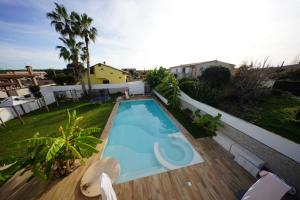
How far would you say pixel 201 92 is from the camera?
910 centimetres

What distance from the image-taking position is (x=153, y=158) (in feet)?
19.1

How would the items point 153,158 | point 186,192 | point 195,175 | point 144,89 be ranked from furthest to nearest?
point 144,89 → point 153,158 → point 195,175 → point 186,192

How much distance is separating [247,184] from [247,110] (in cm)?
449

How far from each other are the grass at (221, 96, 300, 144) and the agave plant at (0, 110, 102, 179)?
7431mm

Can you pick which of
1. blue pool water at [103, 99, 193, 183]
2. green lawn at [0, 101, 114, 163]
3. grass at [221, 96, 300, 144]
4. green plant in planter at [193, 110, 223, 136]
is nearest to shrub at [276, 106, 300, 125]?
grass at [221, 96, 300, 144]

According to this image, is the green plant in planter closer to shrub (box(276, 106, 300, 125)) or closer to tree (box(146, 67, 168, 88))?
shrub (box(276, 106, 300, 125))

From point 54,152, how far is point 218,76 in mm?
11859

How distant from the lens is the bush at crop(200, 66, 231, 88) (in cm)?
997

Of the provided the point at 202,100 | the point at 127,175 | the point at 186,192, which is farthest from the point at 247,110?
the point at 127,175

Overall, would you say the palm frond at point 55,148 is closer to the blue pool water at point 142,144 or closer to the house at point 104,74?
the blue pool water at point 142,144

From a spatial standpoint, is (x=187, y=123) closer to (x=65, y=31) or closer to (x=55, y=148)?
(x=55, y=148)

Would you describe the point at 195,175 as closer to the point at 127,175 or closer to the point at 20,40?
the point at 127,175

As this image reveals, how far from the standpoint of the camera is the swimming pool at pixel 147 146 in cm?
512

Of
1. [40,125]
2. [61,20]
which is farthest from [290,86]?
[61,20]
